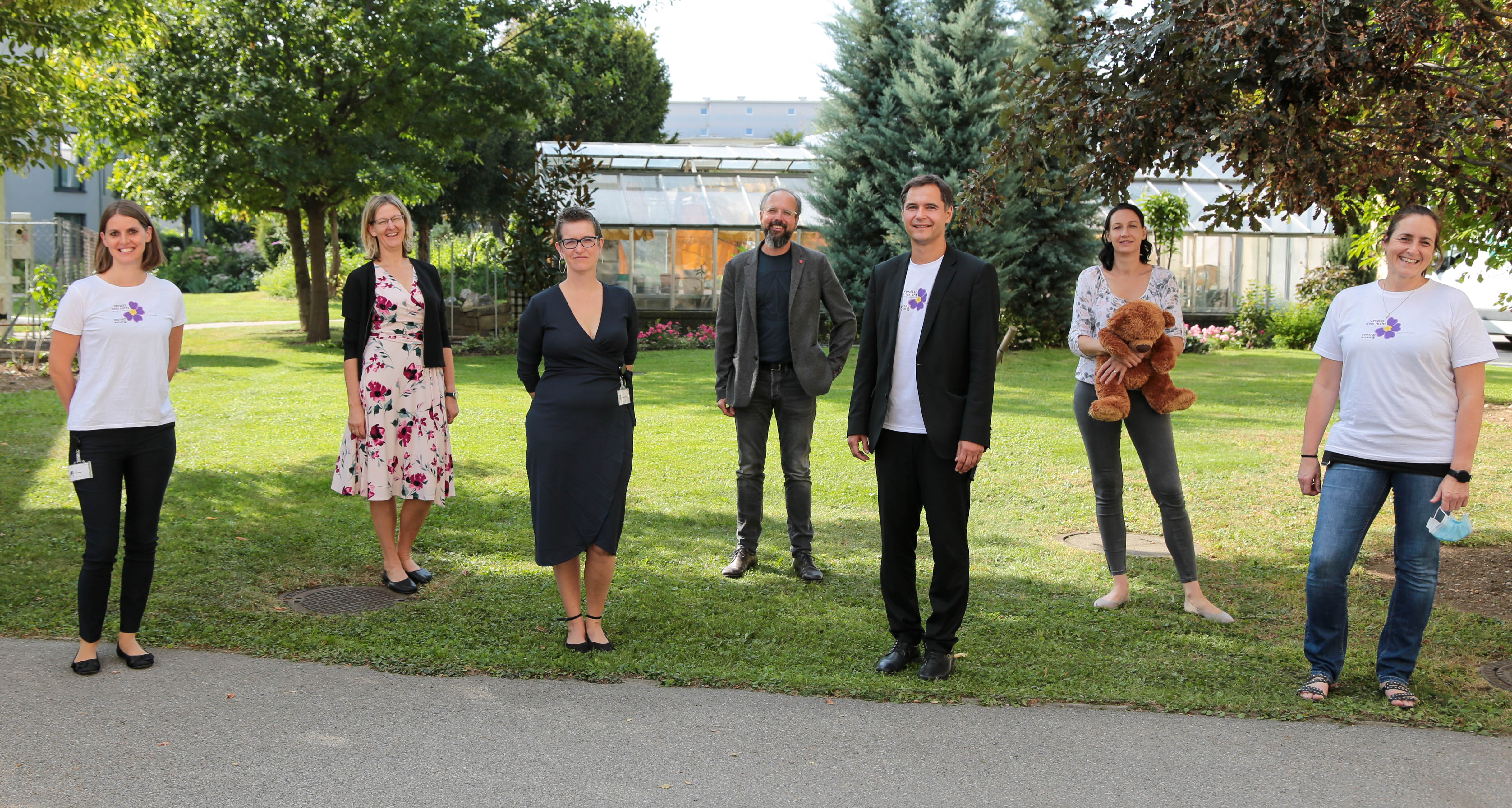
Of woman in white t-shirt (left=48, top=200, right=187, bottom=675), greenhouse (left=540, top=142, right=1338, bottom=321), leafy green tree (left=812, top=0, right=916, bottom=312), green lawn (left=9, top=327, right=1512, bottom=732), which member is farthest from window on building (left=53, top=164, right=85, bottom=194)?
woman in white t-shirt (left=48, top=200, right=187, bottom=675)

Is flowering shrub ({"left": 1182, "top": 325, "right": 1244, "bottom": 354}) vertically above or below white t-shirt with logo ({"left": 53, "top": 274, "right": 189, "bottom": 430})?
below

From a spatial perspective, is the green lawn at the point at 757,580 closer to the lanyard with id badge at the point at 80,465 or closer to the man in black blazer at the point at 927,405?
the man in black blazer at the point at 927,405

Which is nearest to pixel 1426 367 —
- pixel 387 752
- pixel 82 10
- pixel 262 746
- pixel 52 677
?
pixel 387 752

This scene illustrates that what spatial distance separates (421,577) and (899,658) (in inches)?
109

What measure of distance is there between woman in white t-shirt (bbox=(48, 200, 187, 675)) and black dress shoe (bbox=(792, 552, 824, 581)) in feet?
10.4

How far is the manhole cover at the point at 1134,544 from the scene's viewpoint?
22.9 ft

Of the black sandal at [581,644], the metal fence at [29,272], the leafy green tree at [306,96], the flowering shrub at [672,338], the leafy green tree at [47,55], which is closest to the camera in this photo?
the black sandal at [581,644]

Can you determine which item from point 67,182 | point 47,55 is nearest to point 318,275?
point 47,55

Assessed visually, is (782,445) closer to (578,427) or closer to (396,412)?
(578,427)

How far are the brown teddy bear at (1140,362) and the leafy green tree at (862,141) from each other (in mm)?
16968

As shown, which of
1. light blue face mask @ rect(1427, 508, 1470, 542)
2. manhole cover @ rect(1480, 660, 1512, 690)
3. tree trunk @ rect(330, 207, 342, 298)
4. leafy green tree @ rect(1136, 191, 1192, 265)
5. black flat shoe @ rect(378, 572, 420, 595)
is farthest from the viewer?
tree trunk @ rect(330, 207, 342, 298)

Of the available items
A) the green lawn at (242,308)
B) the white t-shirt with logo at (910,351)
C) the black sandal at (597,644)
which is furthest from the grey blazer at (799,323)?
the green lawn at (242,308)

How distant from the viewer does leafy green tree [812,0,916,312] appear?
22547mm

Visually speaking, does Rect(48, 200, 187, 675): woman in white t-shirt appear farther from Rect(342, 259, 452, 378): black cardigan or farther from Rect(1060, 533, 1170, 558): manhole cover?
Rect(1060, 533, 1170, 558): manhole cover
